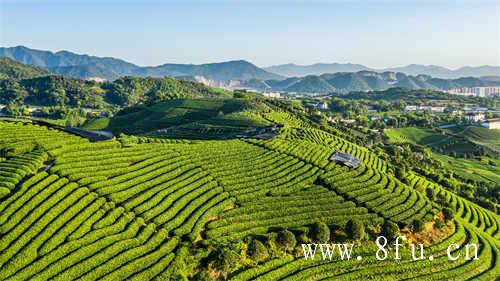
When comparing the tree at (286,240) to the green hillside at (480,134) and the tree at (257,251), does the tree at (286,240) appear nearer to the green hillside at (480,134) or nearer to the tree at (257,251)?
the tree at (257,251)

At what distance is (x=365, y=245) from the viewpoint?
103ft

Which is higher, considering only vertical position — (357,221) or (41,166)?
(41,166)

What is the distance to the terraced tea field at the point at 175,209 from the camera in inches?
930

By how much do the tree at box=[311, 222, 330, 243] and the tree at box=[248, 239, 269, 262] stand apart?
4.78m

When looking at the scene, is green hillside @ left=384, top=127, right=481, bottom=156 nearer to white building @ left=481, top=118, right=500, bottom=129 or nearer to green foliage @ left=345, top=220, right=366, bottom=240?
white building @ left=481, top=118, right=500, bottom=129

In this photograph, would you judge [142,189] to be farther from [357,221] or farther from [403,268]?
[403,268]

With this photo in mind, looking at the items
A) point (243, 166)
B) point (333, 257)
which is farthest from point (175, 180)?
point (333, 257)

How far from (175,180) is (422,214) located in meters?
25.2

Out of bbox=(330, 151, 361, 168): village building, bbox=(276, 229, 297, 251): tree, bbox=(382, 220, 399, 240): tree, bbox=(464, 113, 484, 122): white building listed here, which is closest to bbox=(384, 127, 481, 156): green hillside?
bbox=(464, 113, 484, 122): white building

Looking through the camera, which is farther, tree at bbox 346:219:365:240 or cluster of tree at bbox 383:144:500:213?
cluster of tree at bbox 383:144:500:213

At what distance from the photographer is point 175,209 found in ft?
99.5

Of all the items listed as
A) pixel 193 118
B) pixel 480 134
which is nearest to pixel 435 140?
pixel 480 134

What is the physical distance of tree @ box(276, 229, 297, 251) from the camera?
28562mm

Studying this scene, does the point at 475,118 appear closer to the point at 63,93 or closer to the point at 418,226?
the point at 418,226
